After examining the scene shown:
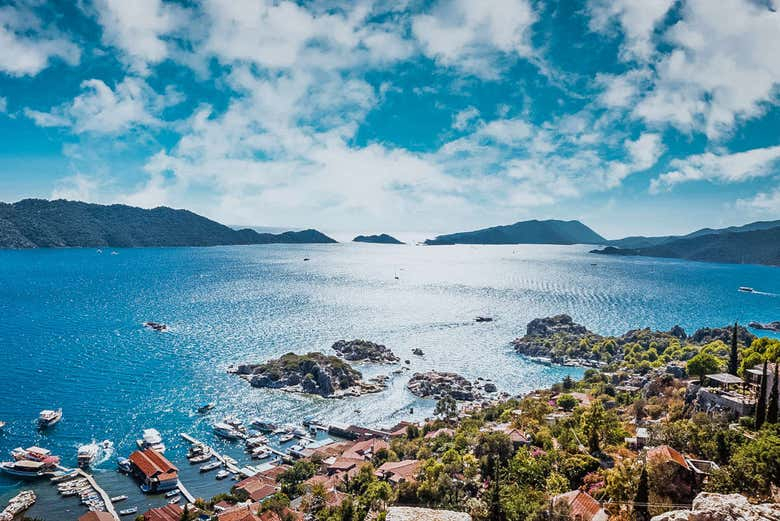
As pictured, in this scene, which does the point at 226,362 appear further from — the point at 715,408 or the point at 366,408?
the point at 715,408

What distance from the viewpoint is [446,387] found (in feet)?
238

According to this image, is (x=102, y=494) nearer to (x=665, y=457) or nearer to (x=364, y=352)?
(x=665, y=457)

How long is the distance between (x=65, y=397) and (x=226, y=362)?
24135mm

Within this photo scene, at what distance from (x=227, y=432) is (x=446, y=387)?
33918 mm

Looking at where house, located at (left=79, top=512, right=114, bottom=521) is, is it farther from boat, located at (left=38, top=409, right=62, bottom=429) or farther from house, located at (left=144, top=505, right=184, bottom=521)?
boat, located at (left=38, top=409, right=62, bottom=429)

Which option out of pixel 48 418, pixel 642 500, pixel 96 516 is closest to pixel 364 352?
pixel 48 418

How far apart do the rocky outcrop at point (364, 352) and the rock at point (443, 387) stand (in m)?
11.9

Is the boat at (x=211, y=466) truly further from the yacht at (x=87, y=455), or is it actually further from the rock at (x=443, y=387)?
the rock at (x=443, y=387)

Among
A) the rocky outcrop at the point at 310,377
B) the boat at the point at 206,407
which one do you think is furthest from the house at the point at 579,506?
the boat at the point at 206,407

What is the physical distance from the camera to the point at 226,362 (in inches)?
3184

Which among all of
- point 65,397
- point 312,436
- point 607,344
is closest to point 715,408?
point 312,436

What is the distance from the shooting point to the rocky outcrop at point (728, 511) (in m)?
12.6

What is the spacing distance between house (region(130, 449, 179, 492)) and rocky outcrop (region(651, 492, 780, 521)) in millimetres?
44275

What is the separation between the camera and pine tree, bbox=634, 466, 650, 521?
839 inches
